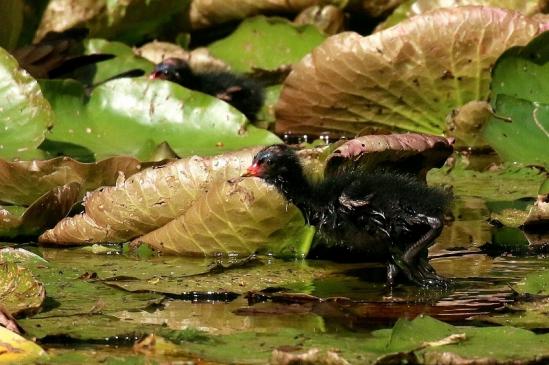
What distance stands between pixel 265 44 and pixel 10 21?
1.50m

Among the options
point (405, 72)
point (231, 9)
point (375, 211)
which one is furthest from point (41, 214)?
point (231, 9)

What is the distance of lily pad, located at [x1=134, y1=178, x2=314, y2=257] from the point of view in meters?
4.11

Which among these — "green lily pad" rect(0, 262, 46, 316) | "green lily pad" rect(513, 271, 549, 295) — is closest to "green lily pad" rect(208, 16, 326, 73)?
"green lily pad" rect(513, 271, 549, 295)

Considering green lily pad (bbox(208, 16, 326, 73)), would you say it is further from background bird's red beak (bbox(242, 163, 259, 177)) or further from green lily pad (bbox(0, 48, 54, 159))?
background bird's red beak (bbox(242, 163, 259, 177))

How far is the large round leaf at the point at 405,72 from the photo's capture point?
18.7 feet

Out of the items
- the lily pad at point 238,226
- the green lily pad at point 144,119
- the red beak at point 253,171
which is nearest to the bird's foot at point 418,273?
the lily pad at point 238,226

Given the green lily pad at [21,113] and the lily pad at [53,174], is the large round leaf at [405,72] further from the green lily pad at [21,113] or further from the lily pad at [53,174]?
the lily pad at [53,174]

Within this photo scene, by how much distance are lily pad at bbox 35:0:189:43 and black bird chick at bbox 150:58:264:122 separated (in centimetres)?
35

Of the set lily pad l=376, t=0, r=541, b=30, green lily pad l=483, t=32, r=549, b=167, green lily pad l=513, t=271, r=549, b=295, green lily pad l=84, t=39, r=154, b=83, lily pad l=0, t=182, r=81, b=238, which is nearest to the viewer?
green lily pad l=513, t=271, r=549, b=295

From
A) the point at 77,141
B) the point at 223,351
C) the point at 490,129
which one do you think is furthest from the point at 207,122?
the point at 223,351

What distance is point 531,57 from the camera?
5305 mm

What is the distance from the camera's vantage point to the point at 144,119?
5641 millimetres

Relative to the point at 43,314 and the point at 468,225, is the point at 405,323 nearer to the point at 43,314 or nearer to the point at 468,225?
the point at 43,314

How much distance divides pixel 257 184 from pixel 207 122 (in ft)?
4.98
